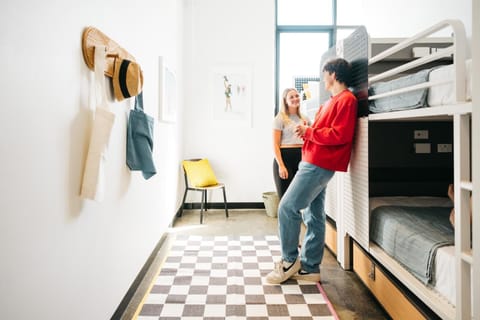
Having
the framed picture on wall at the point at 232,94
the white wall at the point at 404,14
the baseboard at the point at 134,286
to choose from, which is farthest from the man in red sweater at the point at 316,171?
the framed picture on wall at the point at 232,94

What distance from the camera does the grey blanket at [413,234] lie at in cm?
151

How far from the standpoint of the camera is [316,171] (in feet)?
6.89

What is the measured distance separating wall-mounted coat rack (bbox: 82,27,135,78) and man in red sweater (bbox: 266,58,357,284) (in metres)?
1.10

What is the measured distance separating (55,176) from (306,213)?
1691 mm

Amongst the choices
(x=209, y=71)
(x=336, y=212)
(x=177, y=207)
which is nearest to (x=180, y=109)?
(x=209, y=71)

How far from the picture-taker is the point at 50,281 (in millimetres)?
1134

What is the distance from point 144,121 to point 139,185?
470 millimetres

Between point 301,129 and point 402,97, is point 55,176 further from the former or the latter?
point 402,97

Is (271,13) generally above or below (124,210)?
above

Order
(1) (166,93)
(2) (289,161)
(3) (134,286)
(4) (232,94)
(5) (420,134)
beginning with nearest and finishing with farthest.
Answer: (3) (134,286)
(5) (420,134)
(2) (289,161)
(1) (166,93)
(4) (232,94)

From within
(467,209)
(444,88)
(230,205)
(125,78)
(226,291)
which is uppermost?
(125,78)

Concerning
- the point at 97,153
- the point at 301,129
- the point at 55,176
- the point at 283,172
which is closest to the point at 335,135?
the point at 301,129

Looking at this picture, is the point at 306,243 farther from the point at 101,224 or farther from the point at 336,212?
the point at 101,224

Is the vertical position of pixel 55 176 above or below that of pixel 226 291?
above
